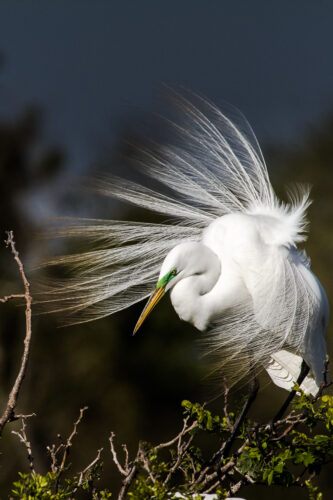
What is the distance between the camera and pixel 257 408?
6234mm

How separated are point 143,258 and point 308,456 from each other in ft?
3.38

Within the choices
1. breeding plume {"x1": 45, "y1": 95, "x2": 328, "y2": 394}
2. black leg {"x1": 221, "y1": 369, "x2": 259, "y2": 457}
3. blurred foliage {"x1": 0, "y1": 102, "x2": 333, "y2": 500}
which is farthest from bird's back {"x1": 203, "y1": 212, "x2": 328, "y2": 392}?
blurred foliage {"x1": 0, "y1": 102, "x2": 333, "y2": 500}

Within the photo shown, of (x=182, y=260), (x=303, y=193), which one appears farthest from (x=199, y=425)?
(x=303, y=193)

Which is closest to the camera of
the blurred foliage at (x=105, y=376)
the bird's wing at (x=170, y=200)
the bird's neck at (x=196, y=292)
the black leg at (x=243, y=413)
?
the black leg at (x=243, y=413)

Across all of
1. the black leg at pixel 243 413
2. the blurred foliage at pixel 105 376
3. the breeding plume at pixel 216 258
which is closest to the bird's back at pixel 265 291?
the breeding plume at pixel 216 258

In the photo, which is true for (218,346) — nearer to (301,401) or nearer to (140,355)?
(301,401)

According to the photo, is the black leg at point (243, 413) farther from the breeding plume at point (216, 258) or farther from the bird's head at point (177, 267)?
the bird's head at point (177, 267)

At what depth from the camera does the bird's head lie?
1982 millimetres

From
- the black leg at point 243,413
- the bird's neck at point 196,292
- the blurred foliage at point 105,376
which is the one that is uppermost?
the bird's neck at point 196,292

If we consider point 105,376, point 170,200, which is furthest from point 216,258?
point 105,376

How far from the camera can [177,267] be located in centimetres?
203

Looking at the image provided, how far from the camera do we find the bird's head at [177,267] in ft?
6.50

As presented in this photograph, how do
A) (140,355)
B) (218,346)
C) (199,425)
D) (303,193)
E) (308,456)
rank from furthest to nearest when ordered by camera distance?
(140,355), (303,193), (218,346), (199,425), (308,456)

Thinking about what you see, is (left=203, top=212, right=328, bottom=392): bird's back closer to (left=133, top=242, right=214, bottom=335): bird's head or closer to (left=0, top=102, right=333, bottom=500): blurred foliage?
(left=133, top=242, right=214, bottom=335): bird's head
